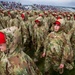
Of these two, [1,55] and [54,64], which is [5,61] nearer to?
[1,55]

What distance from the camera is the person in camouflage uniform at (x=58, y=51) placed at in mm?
9039

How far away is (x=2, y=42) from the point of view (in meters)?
5.30

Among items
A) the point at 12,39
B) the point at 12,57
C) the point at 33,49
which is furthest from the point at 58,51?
the point at 33,49

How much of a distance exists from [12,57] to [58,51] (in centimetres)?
386

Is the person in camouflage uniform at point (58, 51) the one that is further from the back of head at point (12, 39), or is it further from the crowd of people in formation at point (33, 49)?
the back of head at point (12, 39)

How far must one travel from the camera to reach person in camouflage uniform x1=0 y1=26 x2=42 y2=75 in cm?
539

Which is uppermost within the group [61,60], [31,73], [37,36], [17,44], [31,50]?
[17,44]

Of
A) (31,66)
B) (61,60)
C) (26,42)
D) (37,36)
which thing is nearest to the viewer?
(31,66)

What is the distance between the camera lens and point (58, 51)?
931 cm

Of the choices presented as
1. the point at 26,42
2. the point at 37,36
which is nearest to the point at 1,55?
the point at 37,36

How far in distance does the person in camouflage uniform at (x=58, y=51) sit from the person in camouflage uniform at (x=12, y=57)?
3.45 metres

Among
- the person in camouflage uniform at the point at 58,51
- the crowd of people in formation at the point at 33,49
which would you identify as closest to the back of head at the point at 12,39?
the crowd of people in formation at the point at 33,49

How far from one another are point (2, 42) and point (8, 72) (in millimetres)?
500

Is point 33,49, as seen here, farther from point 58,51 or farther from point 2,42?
point 2,42
